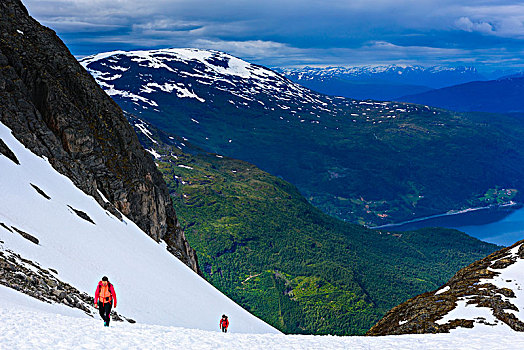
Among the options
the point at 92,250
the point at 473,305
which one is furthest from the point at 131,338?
the point at 473,305

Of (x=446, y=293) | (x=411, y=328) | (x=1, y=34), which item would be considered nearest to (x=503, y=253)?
(x=446, y=293)

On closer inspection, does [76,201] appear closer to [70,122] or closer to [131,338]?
[70,122]

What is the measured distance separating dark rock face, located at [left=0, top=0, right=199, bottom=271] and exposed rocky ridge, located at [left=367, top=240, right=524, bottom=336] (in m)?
36.6

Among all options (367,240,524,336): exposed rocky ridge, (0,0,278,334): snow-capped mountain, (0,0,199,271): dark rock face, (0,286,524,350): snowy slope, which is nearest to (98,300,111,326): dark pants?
(0,286,524,350): snowy slope

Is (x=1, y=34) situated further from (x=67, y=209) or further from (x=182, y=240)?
(x=182, y=240)

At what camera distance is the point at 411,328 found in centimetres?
3784

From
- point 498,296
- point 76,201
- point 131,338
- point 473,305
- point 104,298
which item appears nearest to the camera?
point 131,338

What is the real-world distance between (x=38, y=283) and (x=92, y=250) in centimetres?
1352

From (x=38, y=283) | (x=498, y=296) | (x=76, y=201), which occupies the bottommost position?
(x=498, y=296)

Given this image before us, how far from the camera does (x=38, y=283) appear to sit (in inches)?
1060

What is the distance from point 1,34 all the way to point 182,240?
41493 mm

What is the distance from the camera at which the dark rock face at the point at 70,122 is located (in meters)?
52.4

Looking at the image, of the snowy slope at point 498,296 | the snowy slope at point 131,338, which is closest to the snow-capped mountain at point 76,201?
the snowy slope at point 131,338

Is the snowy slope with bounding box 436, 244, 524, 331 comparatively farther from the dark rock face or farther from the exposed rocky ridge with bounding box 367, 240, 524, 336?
the dark rock face
